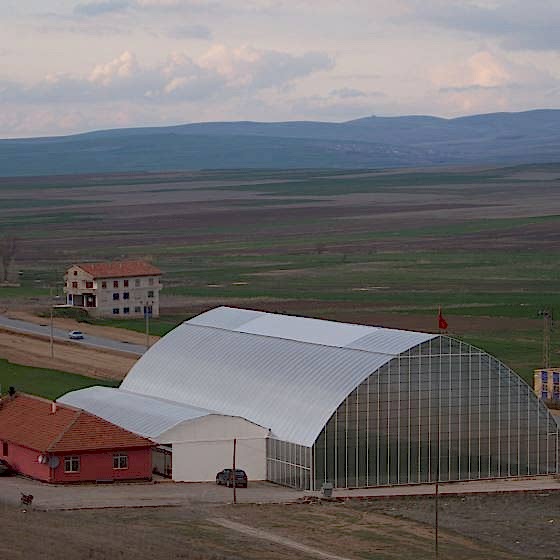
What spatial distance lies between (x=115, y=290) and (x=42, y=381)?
37.1 meters

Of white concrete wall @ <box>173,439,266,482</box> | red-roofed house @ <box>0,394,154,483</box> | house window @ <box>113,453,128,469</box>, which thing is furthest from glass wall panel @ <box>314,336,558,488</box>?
house window @ <box>113,453,128,469</box>

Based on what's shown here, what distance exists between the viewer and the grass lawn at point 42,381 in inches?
2958

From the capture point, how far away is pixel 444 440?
2169 inches

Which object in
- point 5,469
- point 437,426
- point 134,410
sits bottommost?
point 5,469

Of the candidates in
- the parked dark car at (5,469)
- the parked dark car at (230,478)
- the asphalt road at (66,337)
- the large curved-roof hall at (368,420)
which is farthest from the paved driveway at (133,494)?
the asphalt road at (66,337)

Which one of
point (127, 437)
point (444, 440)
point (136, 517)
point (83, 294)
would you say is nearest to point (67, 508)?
point (136, 517)

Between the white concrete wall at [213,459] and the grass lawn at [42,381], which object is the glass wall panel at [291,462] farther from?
the grass lawn at [42,381]

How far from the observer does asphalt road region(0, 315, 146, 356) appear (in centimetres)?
9419

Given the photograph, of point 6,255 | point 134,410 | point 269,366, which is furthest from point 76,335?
point 6,255

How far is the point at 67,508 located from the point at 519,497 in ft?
47.9

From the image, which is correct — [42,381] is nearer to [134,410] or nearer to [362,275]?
[134,410]

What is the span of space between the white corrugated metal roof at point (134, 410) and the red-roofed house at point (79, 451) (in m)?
1.32

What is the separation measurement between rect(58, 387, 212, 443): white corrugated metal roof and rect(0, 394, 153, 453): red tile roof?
150cm

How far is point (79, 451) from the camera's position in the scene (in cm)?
5409
